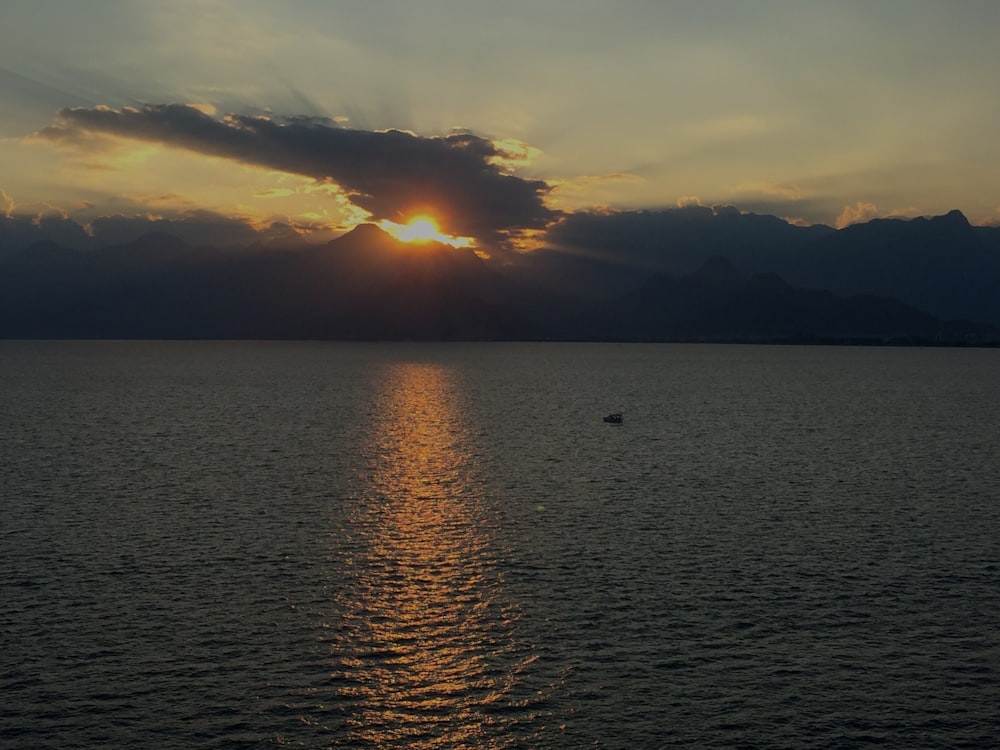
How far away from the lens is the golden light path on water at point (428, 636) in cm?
3697

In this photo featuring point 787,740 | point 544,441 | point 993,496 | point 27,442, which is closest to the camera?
point 787,740

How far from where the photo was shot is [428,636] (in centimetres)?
4653

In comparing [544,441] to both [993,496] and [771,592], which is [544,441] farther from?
[771,592]

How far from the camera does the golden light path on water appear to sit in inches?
1455

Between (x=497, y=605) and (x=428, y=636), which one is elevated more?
(x=497, y=605)

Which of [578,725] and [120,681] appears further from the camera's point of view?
[120,681]

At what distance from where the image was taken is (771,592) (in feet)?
177

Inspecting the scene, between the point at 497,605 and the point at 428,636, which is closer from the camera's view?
the point at 428,636

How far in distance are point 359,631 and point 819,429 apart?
4865 inches

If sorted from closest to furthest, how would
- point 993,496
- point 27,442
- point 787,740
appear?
point 787,740, point 993,496, point 27,442

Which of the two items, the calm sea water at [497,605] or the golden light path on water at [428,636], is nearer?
the golden light path on water at [428,636]

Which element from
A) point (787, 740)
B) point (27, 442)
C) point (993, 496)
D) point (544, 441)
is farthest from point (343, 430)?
point (787, 740)

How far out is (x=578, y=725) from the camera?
3681 centimetres

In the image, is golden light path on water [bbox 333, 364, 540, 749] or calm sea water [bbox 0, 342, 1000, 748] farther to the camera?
calm sea water [bbox 0, 342, 1000, 748]
